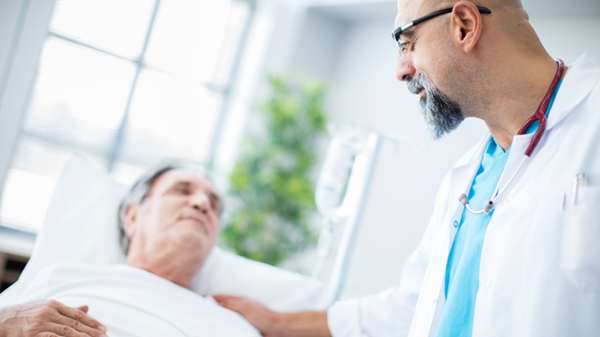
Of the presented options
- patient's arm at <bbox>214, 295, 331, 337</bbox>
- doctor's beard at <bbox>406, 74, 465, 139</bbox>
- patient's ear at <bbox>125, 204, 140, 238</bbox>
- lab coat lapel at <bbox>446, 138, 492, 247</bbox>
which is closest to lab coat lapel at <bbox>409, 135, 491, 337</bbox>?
lab coat lapel at <bbox>446, 138, 492, 247</bbox>

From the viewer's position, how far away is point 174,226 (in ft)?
5.41

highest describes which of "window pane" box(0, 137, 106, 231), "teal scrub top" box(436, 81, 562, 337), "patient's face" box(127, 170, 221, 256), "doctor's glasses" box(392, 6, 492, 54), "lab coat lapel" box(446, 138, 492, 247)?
"doctor's glasses" box(392, 6, 492, 54)

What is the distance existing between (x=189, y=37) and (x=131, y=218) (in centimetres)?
209

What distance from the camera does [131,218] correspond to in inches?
72.8

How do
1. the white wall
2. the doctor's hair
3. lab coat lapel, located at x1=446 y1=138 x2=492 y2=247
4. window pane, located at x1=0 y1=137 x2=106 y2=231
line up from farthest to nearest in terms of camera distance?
window pane, located at x1=0 y1=137 x2=106 y2=231 < the white wall < the doctor's hair < lab coat lapel, located at x1=446 y1=138 x2=492 y2=247

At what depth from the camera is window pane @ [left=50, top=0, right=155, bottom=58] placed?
119 inches

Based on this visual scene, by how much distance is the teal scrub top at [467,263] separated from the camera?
1.02m

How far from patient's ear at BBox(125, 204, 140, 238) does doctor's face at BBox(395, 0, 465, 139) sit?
50.4 inches

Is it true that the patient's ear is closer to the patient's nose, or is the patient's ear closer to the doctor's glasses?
the patient's nose

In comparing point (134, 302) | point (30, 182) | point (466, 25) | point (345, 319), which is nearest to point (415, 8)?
point (466, 25)

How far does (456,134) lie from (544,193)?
151cm

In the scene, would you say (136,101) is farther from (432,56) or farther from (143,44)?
(432,56)

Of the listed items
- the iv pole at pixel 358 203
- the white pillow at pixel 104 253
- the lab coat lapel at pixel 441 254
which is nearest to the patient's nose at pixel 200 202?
the white pillow at pixel 104 253

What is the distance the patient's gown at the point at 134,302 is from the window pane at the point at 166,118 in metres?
1.99
